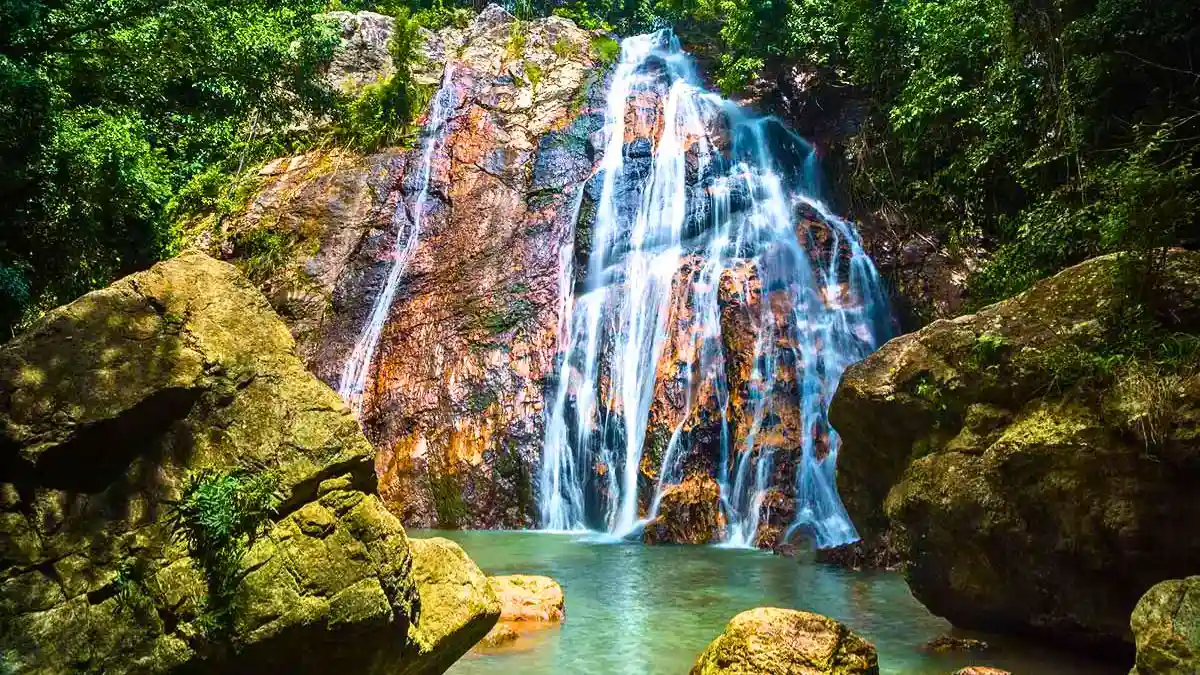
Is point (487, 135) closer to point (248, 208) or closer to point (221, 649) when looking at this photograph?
point (248, 208)

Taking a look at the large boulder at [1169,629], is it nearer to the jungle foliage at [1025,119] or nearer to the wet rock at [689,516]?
the jungle foliage at [1025,119]

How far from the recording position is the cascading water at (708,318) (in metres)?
13.9

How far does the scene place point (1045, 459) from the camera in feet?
20.1

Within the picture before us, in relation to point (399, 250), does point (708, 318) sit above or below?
below

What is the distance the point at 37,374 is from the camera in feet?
14.4

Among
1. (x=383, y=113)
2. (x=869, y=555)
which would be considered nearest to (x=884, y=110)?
(x=869, y=555)

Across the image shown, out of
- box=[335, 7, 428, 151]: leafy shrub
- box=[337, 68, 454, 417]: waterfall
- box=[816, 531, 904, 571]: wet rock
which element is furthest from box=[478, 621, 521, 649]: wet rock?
box=[335, 7, 428, 151]: leafy shrub

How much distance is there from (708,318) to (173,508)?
12.1 meters

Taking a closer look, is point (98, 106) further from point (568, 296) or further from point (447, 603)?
point (447, 603)

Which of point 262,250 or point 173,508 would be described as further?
point 262,250

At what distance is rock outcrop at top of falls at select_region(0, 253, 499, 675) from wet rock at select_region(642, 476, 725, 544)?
8.53 meters

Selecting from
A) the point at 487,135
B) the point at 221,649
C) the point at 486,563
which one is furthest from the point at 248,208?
the point at 221,649

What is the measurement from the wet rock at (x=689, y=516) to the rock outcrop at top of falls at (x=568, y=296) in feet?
0.52

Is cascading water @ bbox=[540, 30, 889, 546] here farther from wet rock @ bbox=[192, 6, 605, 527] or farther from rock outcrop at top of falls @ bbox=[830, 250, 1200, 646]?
rock outcrop at top of falls @ bbox=[830, 250, 1200, 646]
